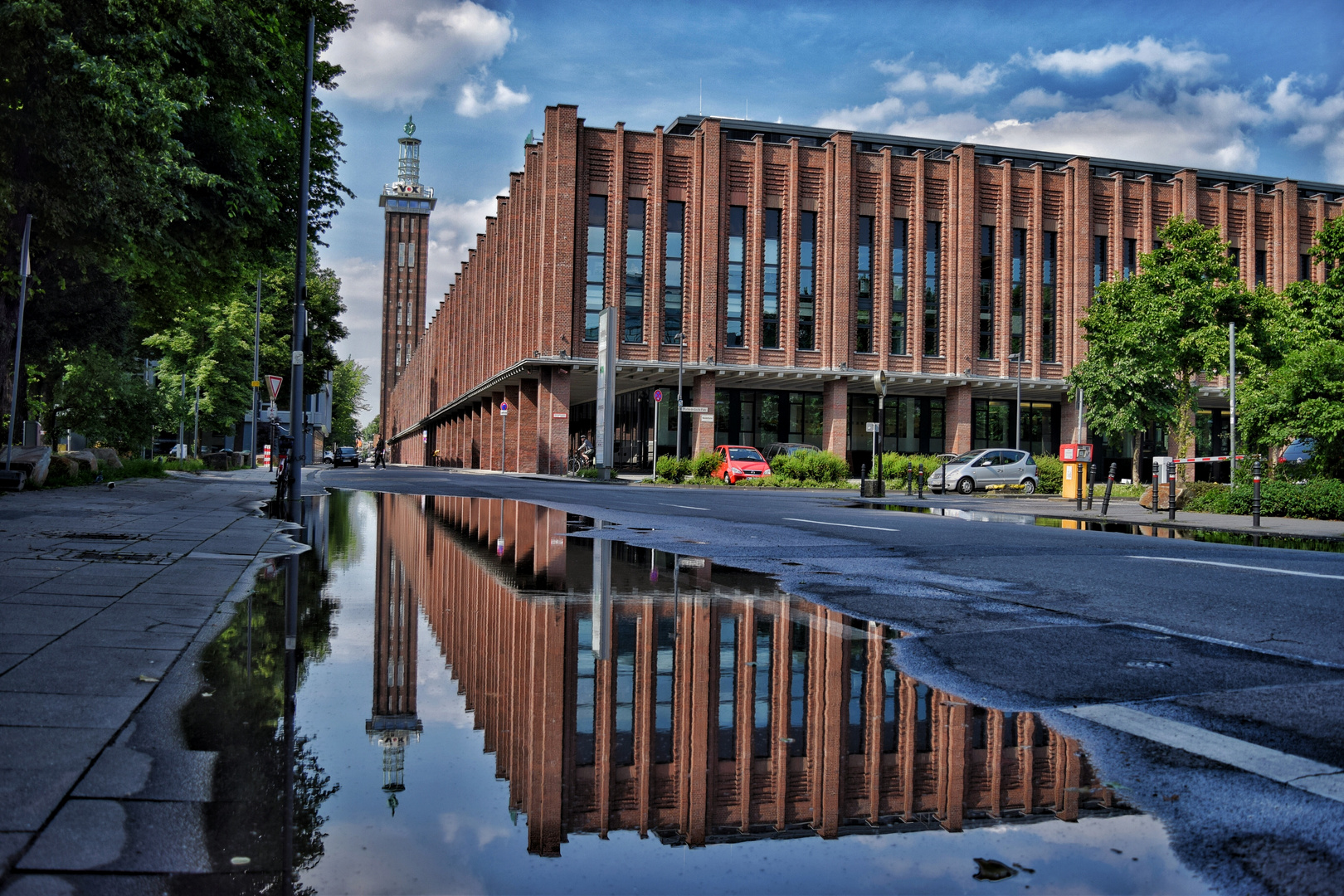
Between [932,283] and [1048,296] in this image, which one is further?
[1048,296]

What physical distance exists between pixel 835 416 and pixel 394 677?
4536 centimetres

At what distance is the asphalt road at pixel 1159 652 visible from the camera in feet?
8.88

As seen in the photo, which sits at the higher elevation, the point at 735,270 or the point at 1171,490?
the point at 735,270

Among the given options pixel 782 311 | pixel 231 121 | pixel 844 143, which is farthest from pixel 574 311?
pixel 231 121

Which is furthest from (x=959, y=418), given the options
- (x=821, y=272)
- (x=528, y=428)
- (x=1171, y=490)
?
(x=1171, y=490)

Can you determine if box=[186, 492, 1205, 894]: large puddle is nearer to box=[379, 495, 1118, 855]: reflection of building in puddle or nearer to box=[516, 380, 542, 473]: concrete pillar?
box=[379, 495, 1118, 855]: reflection of building in puddle

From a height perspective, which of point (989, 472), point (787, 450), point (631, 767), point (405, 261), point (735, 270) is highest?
point (405, 261)

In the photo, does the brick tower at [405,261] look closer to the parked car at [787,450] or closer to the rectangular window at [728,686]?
the parked car at [787,450]

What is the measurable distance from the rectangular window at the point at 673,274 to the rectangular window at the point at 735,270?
2394 millimetres

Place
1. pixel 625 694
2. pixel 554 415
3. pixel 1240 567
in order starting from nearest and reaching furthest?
1. pixel 625 694
2. pixel 1240 567
3. pixel 554 415

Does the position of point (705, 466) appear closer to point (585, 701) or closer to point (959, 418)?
point (959, 418)

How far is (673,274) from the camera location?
47.0m

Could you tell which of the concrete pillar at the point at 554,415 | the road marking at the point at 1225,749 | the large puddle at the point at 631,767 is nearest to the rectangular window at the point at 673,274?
the concrete pillar at the point at 554,415

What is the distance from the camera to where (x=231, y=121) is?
16547 millimetres
